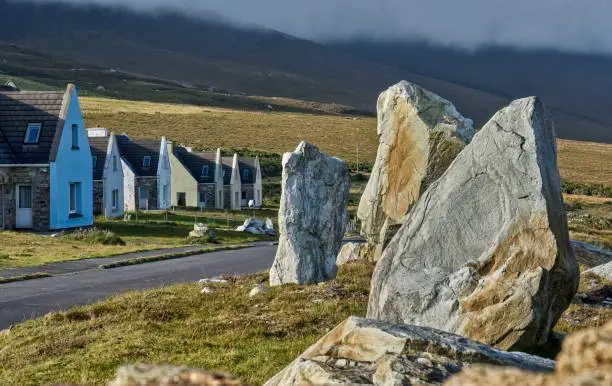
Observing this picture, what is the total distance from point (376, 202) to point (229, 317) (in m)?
10.1

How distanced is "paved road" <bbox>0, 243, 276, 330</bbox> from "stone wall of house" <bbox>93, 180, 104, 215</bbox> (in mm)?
28397

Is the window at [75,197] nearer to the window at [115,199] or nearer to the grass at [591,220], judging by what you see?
the window at [115,199]

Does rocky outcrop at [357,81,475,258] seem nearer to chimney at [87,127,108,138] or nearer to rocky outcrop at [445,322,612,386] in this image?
rocky outcrop at [445,322,612,386]

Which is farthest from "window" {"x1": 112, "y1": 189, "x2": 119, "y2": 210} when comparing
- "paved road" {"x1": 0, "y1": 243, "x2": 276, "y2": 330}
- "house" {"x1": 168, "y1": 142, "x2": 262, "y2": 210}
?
"paved road" {"x1": 0, "y1": 243, "x2": 276, "y2": 330}

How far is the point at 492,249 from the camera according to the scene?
13.0 meters

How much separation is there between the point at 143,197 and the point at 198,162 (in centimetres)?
1141

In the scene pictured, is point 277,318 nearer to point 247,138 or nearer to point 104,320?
point 104,320

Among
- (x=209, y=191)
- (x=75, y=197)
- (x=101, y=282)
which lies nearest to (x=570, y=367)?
(x=101, y=282)

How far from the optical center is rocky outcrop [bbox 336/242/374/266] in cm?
2611

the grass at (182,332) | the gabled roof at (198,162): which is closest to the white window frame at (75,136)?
the gabled roof at (198,162)

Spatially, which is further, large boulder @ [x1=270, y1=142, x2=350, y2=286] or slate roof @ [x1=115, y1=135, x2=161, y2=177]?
slate roof @ [x1=115, y1=135, x2=161, y2=177]

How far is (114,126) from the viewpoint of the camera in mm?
146250

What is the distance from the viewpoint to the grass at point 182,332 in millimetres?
12125

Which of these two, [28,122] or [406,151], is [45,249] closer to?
[28,122]
